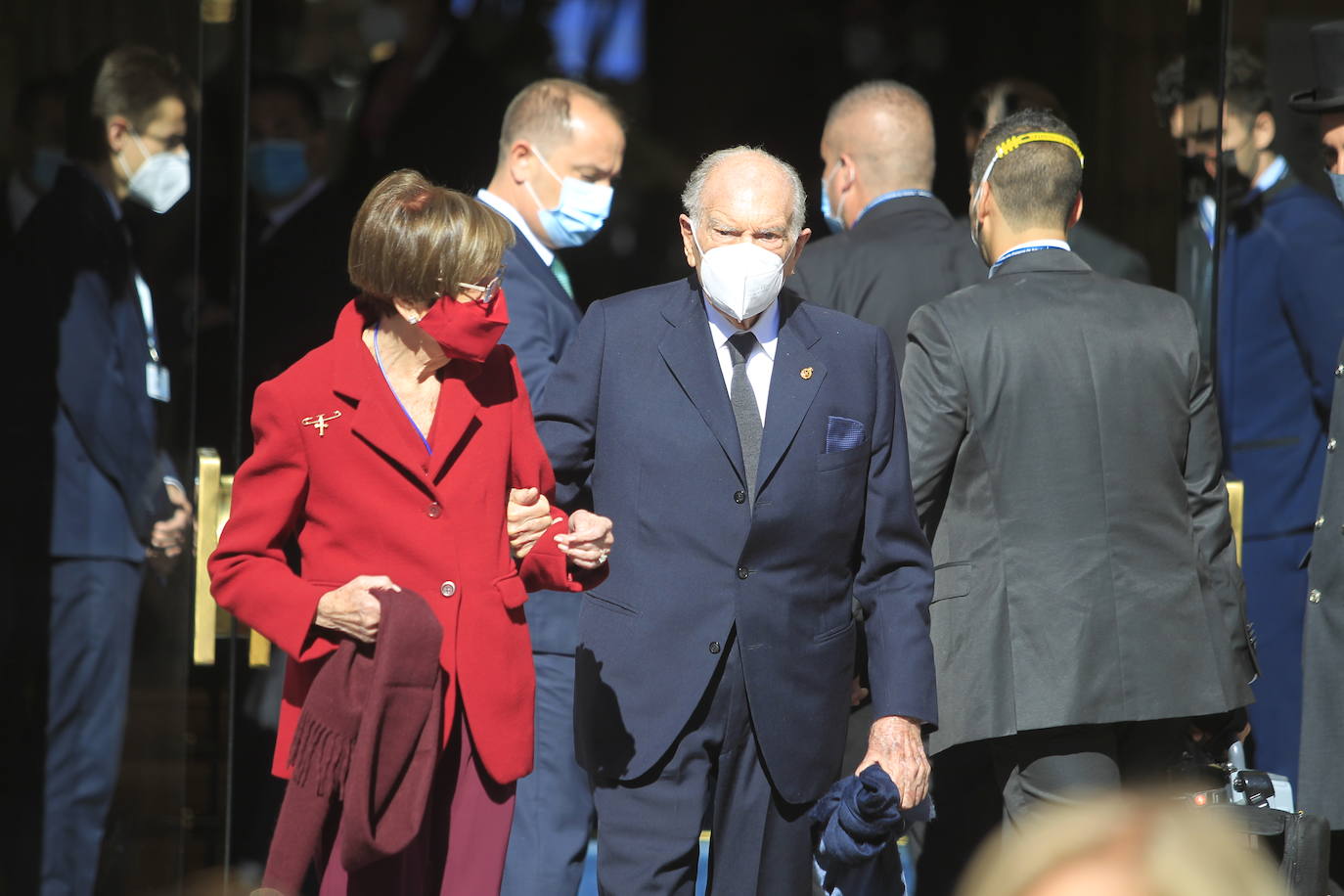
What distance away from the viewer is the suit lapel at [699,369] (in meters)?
3.77

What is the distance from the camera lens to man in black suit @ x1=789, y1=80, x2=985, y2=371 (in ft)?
16.9

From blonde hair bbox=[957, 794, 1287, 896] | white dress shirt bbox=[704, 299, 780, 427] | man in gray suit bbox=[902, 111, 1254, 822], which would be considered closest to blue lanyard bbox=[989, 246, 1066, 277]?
man in gray suit bbox=[902, 111, 1254, 822]

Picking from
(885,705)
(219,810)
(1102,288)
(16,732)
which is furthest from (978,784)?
(16,732)

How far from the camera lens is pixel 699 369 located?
3.82 m

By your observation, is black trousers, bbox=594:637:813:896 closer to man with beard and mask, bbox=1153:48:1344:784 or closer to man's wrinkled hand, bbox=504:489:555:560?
man's wrinkled hand, bbox=504:489:555:560

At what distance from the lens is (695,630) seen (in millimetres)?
3723

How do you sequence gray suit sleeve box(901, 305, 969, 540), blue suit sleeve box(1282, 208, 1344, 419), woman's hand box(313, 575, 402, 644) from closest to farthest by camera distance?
woman's hand box(313, 575, 402, 644) < gray suit sleeve box(901, 305, 969, 540) < blue suit sleeve box(1282, 208, 1344, 419)

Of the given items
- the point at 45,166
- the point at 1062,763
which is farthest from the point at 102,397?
the point at 1062,763

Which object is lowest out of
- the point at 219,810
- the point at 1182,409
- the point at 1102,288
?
the point at 219,810

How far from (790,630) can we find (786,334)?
24.9 inches

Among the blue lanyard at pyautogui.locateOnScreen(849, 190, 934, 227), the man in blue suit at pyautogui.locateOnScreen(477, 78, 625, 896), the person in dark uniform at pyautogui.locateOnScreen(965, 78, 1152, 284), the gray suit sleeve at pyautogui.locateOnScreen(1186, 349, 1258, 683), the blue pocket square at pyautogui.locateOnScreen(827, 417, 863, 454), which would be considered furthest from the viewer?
the person in dark uniform at pyautogui.locateOnScreen(965, 78, 1152, 284)

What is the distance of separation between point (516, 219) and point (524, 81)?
5.46 ft

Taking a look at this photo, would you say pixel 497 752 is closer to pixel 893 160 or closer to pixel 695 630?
A: pixel 695 630

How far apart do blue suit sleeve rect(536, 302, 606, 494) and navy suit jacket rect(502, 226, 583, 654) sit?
0.40 m
